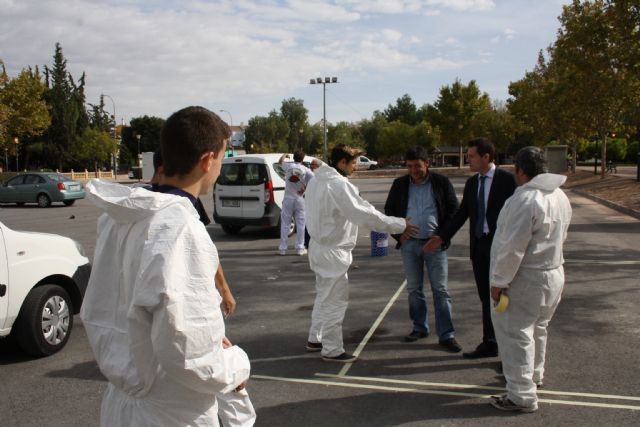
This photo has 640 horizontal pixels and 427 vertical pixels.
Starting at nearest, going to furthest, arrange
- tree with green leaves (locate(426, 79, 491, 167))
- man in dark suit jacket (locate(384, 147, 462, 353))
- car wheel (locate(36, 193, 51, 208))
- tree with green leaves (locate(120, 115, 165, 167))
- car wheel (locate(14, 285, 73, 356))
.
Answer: car wheel (locate(14, 285, 73, 356)) → man in dark suit jacket (locate(384, 147, 462, 353)) → car wheel (locate(36, 193, 51, 208)) → tree with green leaves (locate(426, 79, 491, 167)) → tree with green leaves (locate(120, 115, 165, 167))

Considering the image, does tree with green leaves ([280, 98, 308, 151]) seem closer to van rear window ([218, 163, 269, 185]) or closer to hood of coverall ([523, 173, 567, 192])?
van rear window ([218, 163, 269, 185])

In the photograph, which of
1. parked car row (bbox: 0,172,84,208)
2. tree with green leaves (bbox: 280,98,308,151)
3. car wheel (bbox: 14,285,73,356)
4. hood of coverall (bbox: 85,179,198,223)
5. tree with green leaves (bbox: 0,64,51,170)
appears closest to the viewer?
hood of coverall (bbox: 85,179,198,223)

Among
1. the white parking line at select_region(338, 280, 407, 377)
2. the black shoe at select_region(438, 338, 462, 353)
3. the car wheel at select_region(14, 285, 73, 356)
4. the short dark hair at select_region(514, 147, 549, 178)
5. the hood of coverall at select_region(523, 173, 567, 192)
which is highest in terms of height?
the short dark hair at select_region(514, 147, 549, 178)

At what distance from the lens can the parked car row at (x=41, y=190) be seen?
24.7 metres

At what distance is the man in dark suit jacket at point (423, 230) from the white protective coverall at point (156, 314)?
372 cm

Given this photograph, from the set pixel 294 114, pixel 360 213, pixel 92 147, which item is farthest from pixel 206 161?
pixel 294 114

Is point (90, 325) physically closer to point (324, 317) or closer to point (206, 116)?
point (206, 116)

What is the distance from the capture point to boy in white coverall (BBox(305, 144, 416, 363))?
4910 mm

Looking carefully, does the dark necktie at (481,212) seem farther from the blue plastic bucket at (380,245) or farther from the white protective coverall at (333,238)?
the blue plastic bucket at (380,245)

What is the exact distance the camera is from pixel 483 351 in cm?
508

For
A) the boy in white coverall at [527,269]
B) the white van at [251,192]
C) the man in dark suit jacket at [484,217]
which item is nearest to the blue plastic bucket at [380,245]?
the man in dark suit jacket at [484,217]

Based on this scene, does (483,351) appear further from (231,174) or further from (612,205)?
(612,205)

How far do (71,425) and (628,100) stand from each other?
21.7m

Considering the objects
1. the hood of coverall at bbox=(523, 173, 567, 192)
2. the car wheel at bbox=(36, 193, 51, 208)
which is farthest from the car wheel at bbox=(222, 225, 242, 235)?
the car wheel at bbox=(36, 193, 51, 208)
